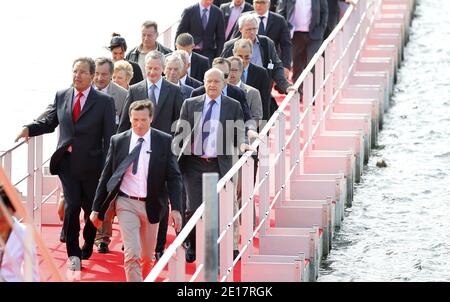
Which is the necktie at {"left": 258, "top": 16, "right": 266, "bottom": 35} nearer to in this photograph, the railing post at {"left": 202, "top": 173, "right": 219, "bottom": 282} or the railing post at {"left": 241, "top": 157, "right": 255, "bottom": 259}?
the railing post at {"left": 241, "top": 157, "right": 255, "bottom": 259}

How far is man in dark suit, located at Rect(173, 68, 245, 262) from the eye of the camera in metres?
15.2

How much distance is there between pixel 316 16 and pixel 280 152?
4710mm

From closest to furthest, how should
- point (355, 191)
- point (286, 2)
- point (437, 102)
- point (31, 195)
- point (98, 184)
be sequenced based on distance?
point (98, 184) → point (31, 195) → point (355, 191) → point (286, 2) → point (437, 102)

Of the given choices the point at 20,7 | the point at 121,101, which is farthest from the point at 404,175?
the point at 20,7

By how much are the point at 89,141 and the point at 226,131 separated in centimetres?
114

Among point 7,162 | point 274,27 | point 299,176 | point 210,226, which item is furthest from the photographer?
point 274,27

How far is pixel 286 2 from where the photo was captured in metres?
21.1

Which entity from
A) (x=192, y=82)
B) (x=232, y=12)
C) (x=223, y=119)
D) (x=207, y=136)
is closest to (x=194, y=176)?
(x=207, y=136)

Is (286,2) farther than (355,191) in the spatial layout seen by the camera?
Yes

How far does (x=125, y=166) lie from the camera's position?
46.6ft

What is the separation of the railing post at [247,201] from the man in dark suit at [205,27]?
5158mm

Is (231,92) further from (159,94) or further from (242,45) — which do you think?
(242,45)

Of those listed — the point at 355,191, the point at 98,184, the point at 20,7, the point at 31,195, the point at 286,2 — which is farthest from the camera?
the point at 20,7

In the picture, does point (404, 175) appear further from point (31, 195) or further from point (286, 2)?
point (31, 195)
